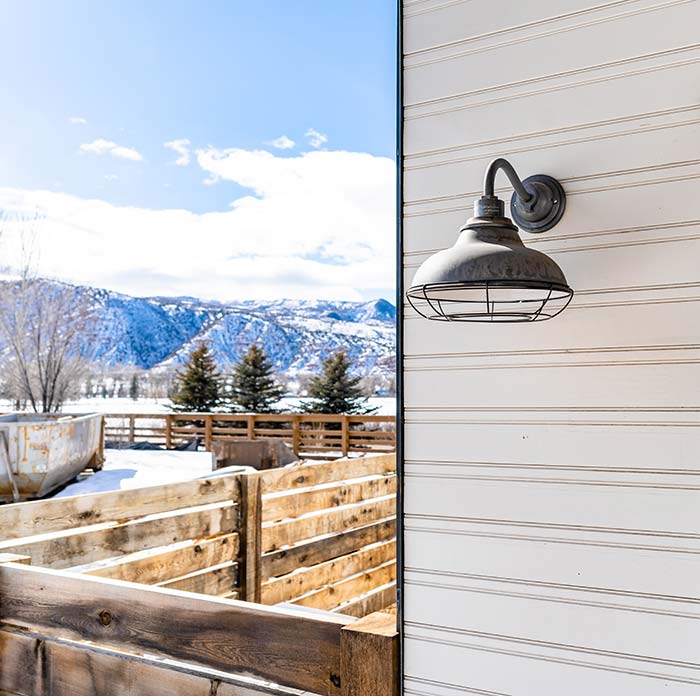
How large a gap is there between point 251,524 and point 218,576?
0.83ft

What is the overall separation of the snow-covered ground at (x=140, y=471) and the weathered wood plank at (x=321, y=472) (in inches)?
96.5

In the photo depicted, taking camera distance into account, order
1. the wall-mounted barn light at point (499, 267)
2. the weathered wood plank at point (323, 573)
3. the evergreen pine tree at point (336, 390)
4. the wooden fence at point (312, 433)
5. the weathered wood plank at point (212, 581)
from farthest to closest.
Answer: the evergreen pine tree at point (336, 390) < the wooden fence at point (312, 433) < the weathered wood plank at point (323, 573) < the weathered wood plank at point (212, 581) < the wall-mounted barn light at point (499, 267)

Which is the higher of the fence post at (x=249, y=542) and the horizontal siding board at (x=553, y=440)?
the horizontal siding board at (x=553, y=440)

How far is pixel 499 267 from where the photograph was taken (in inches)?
53.3

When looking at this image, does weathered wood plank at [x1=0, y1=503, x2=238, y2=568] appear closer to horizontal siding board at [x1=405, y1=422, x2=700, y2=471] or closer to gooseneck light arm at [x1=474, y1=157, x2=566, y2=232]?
horizontal siding board at [x1=405, y1=422, x2=700, y2=471]

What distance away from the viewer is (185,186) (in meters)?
75.3

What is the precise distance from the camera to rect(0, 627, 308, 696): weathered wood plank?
5.79ft

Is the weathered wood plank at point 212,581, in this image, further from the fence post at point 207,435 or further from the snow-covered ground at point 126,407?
the snow-covered ground at point 126,407

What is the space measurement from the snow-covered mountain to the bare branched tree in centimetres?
4429

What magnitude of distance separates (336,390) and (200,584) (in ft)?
47.4

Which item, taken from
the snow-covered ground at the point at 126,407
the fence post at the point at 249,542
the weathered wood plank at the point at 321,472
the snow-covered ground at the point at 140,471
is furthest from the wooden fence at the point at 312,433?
the fence post at the point at 249,542

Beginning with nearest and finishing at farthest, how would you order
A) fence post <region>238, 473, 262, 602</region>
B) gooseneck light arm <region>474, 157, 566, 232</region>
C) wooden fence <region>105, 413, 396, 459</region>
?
gooseneck light arm <region>474, 157, 566, 232</region> < fence post <region>238, 473, 262, 602</region> < wooden fence <region>105, 413, 396, 459</region>

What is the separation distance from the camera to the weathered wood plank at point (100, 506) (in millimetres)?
2279

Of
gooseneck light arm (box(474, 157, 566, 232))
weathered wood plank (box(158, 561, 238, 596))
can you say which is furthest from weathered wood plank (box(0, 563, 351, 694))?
gooseneck light arm (box(474, 157, 566, 232))
